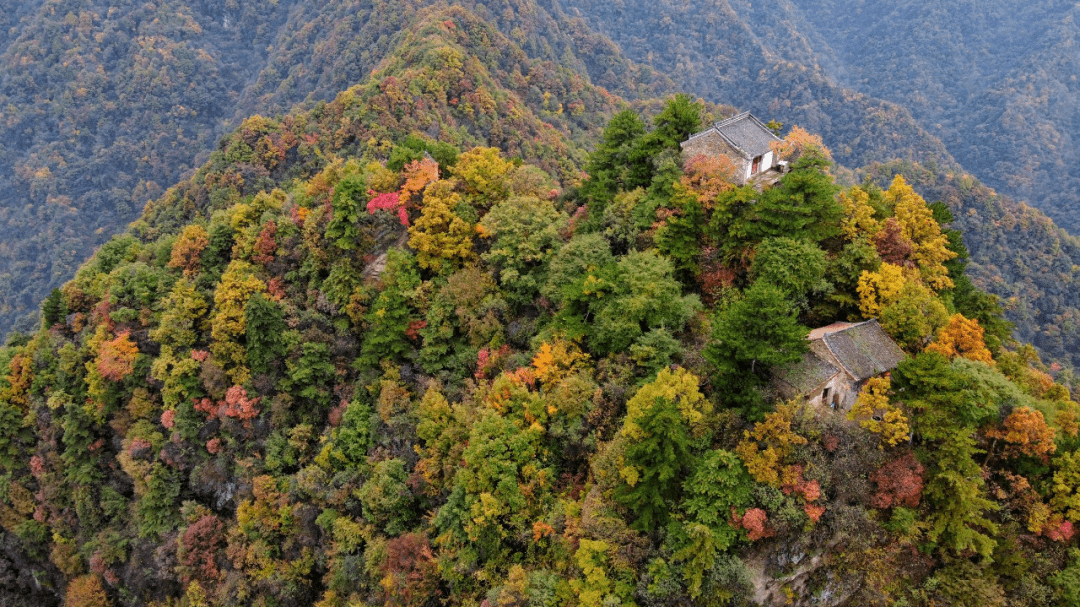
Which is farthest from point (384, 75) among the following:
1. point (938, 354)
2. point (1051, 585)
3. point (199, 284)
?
point (1051, 585)

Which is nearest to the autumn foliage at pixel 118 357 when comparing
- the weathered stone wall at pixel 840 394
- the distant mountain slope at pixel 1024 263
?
the weathered stone wall at pixel 840 394

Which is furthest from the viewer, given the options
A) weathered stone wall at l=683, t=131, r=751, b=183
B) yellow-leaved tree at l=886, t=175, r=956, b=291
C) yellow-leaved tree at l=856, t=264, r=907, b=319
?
weathered stone wall at l=683, t=131, r=751, b=183

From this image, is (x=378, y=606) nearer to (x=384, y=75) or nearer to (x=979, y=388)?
(x=979, y=388)

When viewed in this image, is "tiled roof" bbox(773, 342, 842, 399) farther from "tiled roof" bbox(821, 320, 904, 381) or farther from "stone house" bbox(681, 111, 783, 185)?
"stone house" bbox(681, 111, 783, 185)

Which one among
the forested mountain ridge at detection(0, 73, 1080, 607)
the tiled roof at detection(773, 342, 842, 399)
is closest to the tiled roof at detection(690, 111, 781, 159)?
the forested mountain ridge at detection(0, 73, 1080, 607)

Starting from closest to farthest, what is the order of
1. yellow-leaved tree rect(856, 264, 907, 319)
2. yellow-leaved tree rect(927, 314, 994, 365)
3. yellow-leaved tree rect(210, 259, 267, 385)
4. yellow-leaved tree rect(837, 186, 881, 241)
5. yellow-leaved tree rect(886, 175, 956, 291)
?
yellow-leaved tree rect(927, 314, 994, 365) < yellow-leaved tree rect(856, 264, 907, 319) < yellow-leaved tree rect(837, 186, 881, 241) < yellow-leaved tree rect(886, 175, 956, 291) < yellow-leaved tree rect(210, 259, 267, 385)

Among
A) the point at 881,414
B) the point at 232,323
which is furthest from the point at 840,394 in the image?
the point at 232,323

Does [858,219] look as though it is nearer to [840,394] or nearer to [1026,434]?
[840,394]
